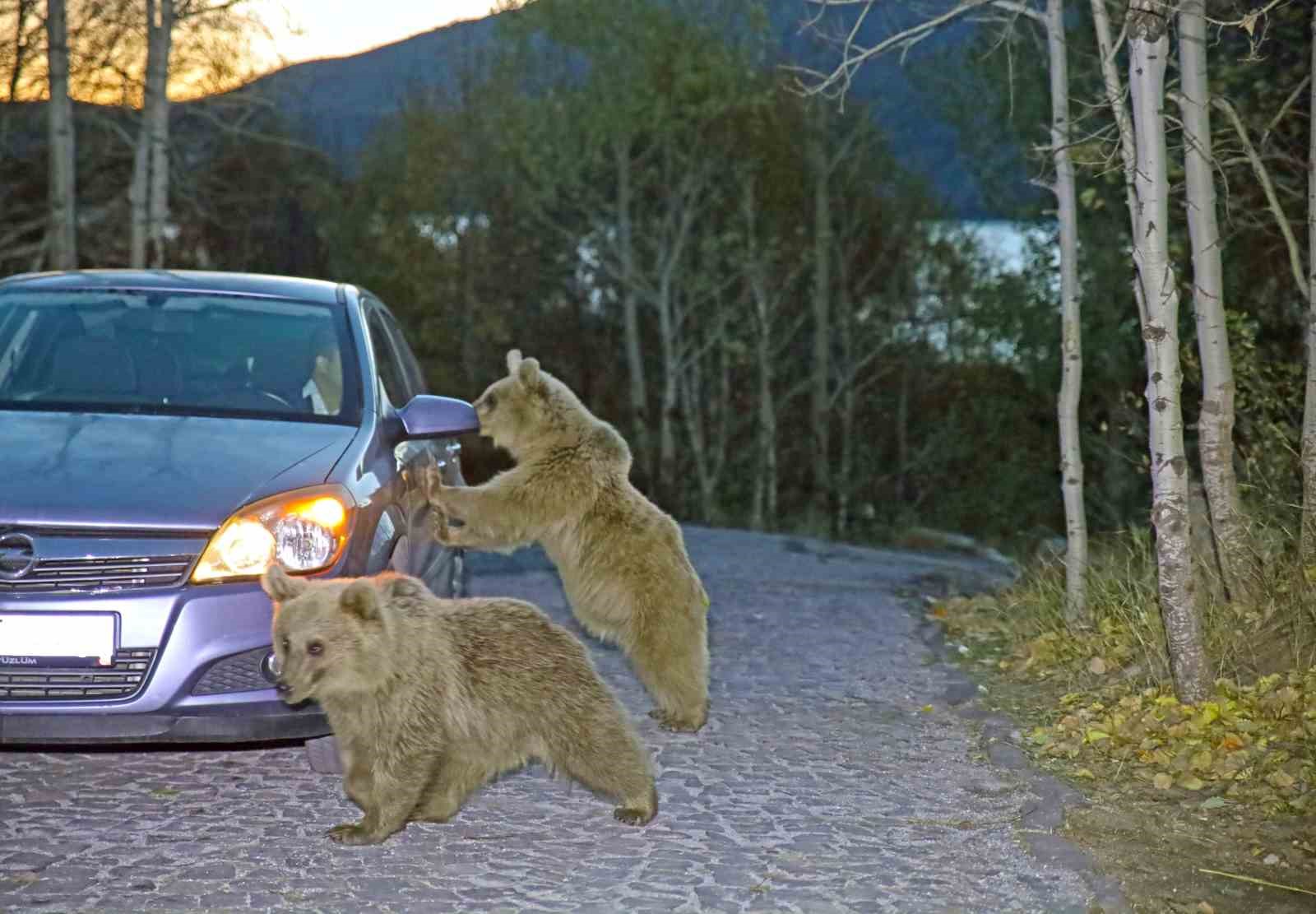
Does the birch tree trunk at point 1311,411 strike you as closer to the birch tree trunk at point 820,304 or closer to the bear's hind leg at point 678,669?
the bear's hind leg at point 678,669

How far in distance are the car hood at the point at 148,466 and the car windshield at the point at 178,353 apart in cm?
32

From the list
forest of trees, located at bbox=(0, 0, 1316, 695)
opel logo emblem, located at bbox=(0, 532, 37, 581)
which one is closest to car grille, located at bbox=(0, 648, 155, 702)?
opel logo emblem, located at bbox=(0, 532, 37, 581)

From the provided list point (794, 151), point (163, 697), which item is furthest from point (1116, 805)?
point (794, 151)

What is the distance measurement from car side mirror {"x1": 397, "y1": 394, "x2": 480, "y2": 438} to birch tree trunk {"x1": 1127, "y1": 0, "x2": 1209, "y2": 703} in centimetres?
307

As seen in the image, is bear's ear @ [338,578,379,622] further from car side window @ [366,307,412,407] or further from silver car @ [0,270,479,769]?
car side window @ [366,307,412,407]

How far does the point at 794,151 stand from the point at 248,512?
45.3 m

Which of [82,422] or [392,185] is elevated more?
[392,185]

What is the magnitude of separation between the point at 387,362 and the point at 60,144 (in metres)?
19.7

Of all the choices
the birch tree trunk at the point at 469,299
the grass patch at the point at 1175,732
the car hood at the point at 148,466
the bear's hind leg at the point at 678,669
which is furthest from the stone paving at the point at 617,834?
the birch tree trunk at the point at 469,299

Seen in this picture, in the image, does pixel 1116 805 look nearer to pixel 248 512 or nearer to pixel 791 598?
pixel 248 512

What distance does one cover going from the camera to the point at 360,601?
225 inches

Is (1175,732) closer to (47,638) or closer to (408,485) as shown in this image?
(408,485)

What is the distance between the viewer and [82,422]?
7.19 meters

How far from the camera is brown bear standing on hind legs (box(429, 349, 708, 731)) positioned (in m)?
7.39
